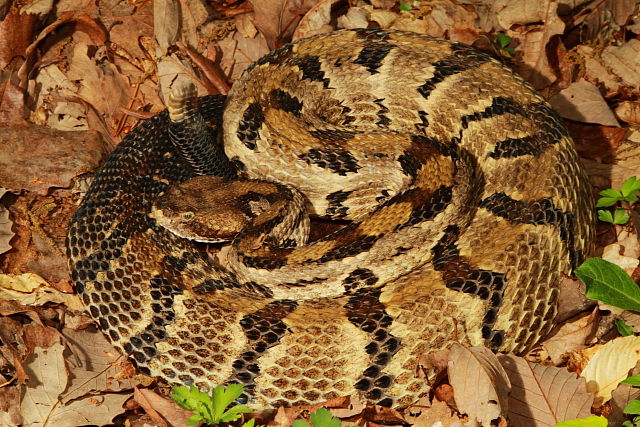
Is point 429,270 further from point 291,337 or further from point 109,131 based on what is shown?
point 109,131

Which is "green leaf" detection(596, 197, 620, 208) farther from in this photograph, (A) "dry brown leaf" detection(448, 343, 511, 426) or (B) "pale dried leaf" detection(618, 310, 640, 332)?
(A) "dry brown leaf" detection(448, 343, 511, 426)

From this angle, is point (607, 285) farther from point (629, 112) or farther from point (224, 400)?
point (629, 112)

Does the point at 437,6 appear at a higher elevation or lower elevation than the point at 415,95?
higher

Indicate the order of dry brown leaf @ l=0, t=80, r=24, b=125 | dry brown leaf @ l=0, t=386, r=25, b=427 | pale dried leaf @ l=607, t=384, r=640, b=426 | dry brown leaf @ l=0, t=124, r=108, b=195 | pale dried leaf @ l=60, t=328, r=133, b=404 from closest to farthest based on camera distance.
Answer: pale dried leaf @ l=607, t=384, r=640, b=426, dry brown leaf @ l=0, t=386, r=25, b=427, pale dried leaf @ l=60, t=328, r=133, b=404, dry brown leaf @ l=0, t=124, r=108, b=195, dry brown leaf @ l=0, t=80, r=24, b=125

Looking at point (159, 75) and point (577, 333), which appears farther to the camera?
point (159, 75)

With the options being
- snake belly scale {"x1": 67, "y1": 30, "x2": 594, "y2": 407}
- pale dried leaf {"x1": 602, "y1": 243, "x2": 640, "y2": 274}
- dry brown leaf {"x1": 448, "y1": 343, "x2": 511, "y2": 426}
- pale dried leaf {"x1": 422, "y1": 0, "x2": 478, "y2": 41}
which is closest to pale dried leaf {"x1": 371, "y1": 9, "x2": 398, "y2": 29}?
pale dried leaf {"x1": 422, "y1": 0, "x2": 478, "y2": 41}

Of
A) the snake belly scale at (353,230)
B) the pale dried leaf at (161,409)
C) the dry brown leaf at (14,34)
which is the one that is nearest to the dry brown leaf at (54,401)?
the pale dried leaf at (161,409)

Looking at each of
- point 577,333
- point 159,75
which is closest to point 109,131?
point 159,75

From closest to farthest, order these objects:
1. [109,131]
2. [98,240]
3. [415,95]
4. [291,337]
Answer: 1. [291,337]
2. [98,240]
3. [415,95]
4. [109,131]
